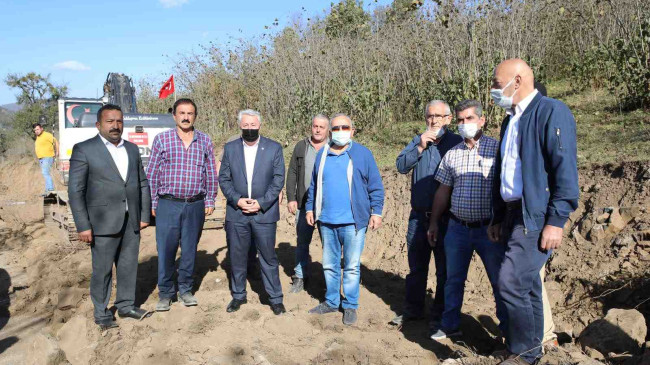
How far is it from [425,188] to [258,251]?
164 centimetres

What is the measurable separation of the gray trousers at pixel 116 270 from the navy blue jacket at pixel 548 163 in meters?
3.47

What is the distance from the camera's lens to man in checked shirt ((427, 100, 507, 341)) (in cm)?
386

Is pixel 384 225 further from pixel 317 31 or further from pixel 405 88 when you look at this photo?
pixel 317 31

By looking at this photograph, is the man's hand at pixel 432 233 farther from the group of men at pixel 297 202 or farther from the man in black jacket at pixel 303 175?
the man in black jacket at pixel 303 175

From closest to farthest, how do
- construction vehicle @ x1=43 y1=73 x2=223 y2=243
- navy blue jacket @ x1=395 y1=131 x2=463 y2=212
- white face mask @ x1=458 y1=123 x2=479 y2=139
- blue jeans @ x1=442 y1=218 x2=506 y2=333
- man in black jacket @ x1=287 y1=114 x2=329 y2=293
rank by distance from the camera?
blue jeans @ x1=442 y1=218 x2=506 y2=333, white face mask @ x1=458 y1=123 x2=479 y2=139, navy blue jacket @ x1=395 y1=131 x2=463 y2=212, man in black jacket @ x1=287 y1=114 x2=329 y2=293, construction vehicle @ x1=43 y1=73 x2=223 y2=243

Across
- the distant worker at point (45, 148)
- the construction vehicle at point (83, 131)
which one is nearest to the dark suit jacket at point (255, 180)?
the construction vehicle at point (83, 131)

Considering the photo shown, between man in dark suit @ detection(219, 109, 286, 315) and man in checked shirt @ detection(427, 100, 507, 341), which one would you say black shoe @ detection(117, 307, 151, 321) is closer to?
man in dark suit @ detection(219, 109, 286, 315)

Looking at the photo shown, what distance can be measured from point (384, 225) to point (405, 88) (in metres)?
4.56

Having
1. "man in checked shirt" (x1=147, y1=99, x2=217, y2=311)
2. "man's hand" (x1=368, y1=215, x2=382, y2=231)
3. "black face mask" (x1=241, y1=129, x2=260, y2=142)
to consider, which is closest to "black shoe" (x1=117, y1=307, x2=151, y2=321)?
"man in checked shirt" (x1=147, y1=99, x2=217, y2=311)

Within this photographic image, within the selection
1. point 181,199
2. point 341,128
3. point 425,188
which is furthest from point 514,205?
point 181,199

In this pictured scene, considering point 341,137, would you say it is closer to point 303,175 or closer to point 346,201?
point 346,201

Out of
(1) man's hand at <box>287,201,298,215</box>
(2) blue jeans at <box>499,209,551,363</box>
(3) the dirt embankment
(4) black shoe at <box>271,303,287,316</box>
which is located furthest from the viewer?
(1) man's hand at <box>287,201,298,215</box>

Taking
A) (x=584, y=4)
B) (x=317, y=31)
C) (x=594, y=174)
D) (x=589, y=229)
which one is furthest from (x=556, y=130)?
(x=317, y=31)

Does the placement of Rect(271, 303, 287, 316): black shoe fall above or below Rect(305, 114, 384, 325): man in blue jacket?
below
